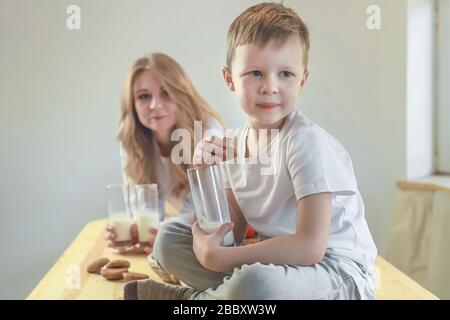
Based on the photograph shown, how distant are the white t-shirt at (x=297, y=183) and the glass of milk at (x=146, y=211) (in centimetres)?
36

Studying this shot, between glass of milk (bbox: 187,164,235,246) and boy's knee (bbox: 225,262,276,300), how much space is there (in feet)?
0.23

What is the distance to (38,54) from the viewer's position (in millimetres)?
818

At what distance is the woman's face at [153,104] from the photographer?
0.83 metres

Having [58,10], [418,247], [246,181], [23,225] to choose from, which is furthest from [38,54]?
[418,247]

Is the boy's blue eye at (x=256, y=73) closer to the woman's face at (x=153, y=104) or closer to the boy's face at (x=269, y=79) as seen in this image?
the boy's face at (x=269, y=79)

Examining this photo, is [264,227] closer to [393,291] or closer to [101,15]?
[393,291]

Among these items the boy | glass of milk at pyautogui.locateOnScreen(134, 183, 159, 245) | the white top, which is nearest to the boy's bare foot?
the boy

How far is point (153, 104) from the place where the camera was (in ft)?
2.80

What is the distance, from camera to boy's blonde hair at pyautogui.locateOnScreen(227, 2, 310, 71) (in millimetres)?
636

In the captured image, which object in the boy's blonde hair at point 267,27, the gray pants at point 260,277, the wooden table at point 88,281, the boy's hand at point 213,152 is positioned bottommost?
the wooden table at point 88,281

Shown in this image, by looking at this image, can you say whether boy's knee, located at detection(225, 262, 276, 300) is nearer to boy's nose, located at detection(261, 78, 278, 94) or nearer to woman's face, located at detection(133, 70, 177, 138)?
boy's nose, located at detection(261, 78, 278, 94)

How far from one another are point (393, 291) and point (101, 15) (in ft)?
1.60

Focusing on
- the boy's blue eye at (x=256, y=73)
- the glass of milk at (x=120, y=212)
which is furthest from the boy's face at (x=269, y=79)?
the glass of milk at (x=120, y=212)

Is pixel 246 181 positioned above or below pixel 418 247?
above
